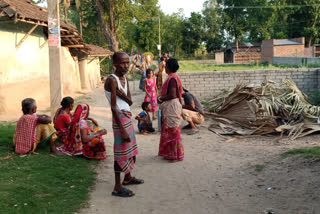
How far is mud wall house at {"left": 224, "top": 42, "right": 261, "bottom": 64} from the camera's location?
46.4 m

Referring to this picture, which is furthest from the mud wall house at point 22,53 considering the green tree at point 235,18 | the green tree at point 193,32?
the green tree at point 235,18

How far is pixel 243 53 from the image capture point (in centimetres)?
4753

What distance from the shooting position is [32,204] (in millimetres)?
3648

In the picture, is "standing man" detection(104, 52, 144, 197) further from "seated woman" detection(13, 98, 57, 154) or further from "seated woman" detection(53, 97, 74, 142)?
"seated woman" detection(53, 97, 74, 142)

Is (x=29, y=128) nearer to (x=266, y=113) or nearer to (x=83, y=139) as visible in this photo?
(x=83, y=139)

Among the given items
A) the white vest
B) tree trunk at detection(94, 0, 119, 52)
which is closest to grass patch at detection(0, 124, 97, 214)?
the white vest

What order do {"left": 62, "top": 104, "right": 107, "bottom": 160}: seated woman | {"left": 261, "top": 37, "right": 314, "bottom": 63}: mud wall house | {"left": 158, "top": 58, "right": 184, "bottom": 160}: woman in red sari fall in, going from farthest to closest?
{"left": 261, "top": 37, "right": 314, "bottom": 63}: mud wall house, {"left": 158, "top": 58, "right": 184, "bottom": 160}: woman in red sari, {"left": 62, "top": 104, "right": 107, "bottom": 160}: seated woman

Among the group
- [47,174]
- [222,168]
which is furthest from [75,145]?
[222,168]

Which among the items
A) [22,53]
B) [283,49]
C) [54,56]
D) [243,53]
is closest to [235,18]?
[243,53]

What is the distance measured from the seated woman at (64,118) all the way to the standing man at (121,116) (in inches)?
73.3

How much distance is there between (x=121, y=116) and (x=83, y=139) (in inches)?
68.1

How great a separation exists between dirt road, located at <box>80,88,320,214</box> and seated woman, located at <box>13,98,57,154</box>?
108 cm

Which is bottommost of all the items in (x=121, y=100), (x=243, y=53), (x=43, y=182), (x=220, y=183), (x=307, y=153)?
(x=220, y=183)

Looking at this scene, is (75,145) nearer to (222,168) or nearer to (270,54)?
(222,168)
